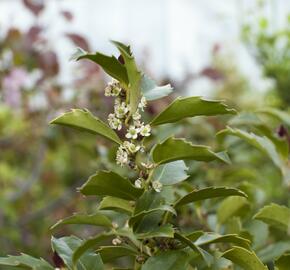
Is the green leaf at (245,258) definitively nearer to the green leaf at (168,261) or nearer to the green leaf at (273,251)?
the green leaf at (168,261)

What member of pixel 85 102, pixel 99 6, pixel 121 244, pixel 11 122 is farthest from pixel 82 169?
pixel 99 6

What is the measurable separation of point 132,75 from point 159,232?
0.56ft

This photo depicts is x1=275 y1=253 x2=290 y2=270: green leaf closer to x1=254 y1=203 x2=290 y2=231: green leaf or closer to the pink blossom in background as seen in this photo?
x1=254 y1=203 x2=290 y2=231: green leaf

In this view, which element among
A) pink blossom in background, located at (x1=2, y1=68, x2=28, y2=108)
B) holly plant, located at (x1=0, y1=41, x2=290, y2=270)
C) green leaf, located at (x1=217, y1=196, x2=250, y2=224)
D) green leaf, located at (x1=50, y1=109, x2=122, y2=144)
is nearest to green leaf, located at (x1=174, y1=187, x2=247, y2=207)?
holly plant, located at (x1=0, y1=41, x2=290, y2=270)

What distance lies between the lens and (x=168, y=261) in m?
0.69

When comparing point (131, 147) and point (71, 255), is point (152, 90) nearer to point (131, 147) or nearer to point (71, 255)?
point (131, 147)

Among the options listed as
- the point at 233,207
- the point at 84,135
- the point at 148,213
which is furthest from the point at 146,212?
the point at 84,135

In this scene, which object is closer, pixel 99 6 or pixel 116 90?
pixel 116 90

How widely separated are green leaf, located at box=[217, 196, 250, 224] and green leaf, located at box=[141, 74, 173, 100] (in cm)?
30

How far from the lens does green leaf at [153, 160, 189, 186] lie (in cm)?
75

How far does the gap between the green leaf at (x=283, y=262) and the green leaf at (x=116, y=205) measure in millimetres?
184

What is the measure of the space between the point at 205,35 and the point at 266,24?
225 inches

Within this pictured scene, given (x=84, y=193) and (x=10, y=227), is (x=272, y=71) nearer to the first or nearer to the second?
(x=10, y=227)

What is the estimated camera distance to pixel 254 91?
397cm
